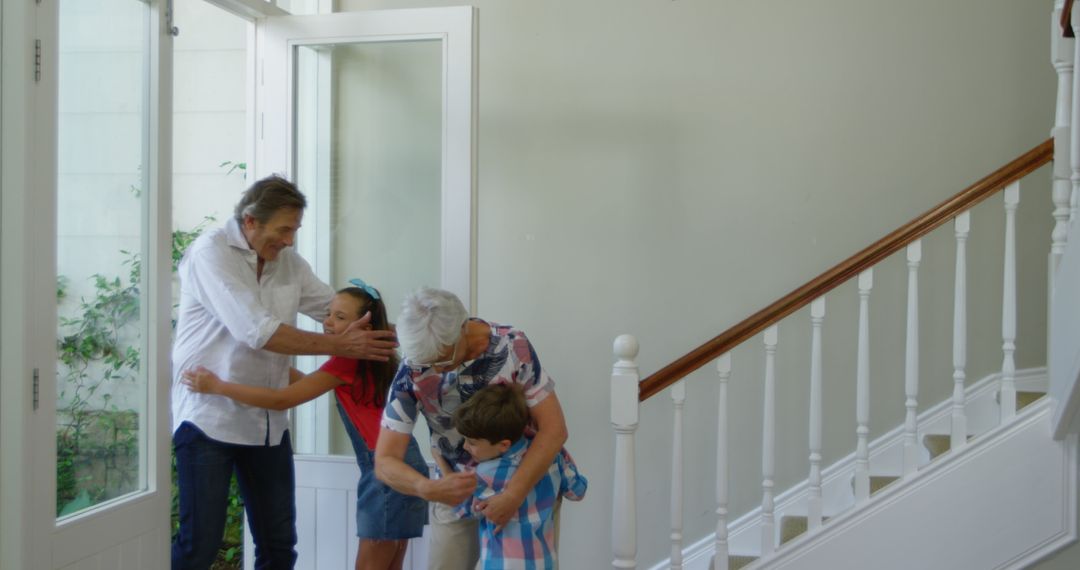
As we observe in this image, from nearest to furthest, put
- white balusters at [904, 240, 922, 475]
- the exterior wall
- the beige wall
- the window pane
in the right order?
the window pane, white balusters at [904, 240, 922, 475], the beige wall, the exterior wall

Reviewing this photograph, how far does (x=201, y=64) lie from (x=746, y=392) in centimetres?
320

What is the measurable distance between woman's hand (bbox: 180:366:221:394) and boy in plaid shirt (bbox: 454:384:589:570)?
2.68ft

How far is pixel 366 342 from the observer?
8.91 feet

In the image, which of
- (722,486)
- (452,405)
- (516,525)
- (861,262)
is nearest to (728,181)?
(861,262)

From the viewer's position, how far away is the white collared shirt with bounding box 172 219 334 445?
266cm

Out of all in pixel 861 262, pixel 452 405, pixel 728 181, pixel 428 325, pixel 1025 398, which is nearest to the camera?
pixel 428 325

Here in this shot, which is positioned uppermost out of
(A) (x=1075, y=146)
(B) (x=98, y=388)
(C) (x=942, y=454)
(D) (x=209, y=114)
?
(D) (x=209, y=114)

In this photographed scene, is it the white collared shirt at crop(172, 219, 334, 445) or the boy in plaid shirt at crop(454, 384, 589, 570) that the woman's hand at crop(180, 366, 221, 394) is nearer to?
the white collared shirt at crop(172, 219, 334, 445)

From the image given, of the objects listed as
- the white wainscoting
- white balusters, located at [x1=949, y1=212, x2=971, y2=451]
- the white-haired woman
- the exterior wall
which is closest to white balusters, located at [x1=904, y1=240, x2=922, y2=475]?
white balusters, located at [x1=949, y1=212, x2=971, y2=451]

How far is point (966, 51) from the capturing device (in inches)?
146

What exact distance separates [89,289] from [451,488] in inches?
45.9

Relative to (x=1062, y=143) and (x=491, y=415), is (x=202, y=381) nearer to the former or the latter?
(x=491, y=415)

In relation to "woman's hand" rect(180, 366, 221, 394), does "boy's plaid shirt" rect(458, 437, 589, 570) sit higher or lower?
lower

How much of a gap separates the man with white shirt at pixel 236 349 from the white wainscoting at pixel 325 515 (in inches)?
23.9
